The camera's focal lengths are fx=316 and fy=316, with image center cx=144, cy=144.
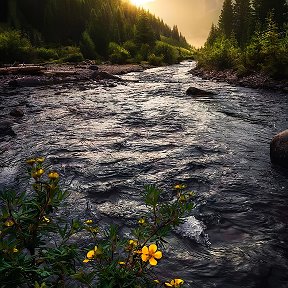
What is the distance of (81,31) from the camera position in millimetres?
76375

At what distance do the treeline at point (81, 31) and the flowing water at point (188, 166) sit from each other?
36.9 m

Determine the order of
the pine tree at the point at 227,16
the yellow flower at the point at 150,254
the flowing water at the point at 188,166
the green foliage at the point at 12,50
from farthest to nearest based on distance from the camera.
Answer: the pine tree at the point at 227,16 → the green foliage at the point at 12,50 → the flowing water at the point at 188,166 → the yellow flower at the point at 150,254

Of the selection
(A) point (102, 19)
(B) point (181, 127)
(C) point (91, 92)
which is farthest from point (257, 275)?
(A) point (102, 19)

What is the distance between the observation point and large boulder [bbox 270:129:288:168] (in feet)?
23.1

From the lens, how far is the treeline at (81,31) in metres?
54.4

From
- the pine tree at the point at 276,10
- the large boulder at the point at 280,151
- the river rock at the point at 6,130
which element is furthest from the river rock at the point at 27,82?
the pine tree at the point at 276,10

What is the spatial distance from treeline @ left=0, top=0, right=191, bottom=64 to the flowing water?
3690 cm

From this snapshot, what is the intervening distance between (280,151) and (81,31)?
251 feet

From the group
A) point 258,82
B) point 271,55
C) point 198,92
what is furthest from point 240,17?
point 198,92

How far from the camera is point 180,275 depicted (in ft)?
12.3

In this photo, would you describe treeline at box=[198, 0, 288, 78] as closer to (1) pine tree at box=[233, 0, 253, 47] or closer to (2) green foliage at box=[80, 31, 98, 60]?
(1) pine tree at box=[233, 0, 253, 47]

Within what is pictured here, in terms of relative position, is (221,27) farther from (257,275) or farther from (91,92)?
(257,275)

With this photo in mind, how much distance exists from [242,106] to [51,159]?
28.7ft

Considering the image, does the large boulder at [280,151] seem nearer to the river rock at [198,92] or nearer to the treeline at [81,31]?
the river rock at [198,92]
